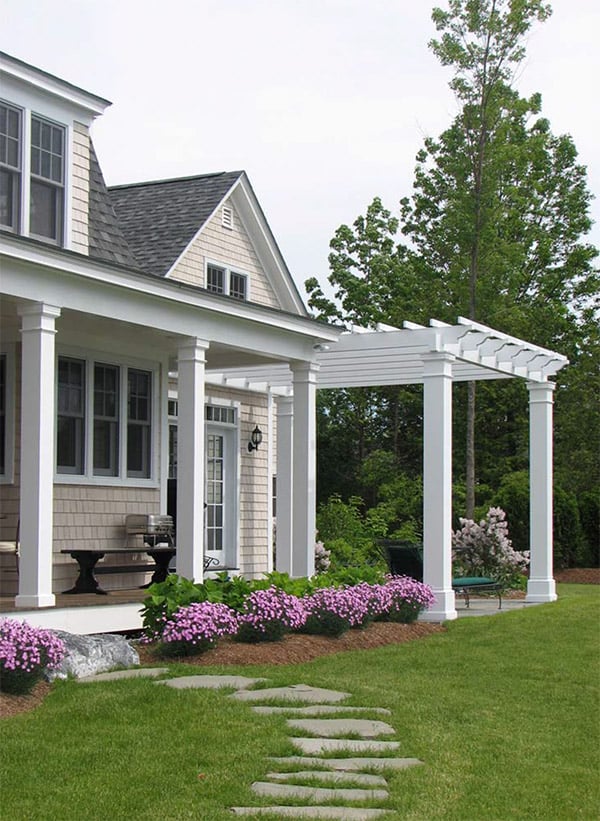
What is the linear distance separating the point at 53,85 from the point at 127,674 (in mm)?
6482

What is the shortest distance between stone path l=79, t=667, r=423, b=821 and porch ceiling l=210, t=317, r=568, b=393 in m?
6.82

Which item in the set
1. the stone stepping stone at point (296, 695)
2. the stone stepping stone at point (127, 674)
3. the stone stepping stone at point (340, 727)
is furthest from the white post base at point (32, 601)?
the stone stepping stone at point (340, 727)

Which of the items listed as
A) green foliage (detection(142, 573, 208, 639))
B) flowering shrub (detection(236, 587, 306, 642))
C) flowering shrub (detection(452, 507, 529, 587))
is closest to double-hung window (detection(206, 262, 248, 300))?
flowering shrub (detection(452, 507, 529, 587))

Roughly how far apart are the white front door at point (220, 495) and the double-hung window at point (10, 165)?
615 cm

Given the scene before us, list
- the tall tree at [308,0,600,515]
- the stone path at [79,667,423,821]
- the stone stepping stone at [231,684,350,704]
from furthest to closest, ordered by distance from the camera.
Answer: the tall tree at [308,0,600,515], the stone stepping stone at [231,684,350,704], the stone path at [79,667,423,821]

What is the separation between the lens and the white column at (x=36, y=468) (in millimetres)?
10172

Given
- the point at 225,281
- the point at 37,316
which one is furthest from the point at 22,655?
the point at 225,281

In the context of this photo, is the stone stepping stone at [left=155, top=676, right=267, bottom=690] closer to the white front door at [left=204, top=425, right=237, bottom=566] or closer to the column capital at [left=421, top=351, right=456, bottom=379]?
the column capital at [left=421, top=351, right=456, bottom=379]

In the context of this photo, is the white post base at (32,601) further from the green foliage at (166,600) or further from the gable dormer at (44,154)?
the gable dormer at (44,154)

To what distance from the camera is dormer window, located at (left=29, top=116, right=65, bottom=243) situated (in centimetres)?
1235

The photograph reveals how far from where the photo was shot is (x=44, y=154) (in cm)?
1248

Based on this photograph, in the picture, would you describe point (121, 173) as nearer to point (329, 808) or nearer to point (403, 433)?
point (403, 433)

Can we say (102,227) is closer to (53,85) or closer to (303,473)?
(53,85)

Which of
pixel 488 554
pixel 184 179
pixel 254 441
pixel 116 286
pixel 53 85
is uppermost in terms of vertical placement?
pixel 184 179
